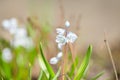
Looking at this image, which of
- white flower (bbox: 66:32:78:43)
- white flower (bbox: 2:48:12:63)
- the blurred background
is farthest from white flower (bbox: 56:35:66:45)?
white flower (bbox: 2:48:12:63)

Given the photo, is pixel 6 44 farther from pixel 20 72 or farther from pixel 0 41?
pixel 20 72

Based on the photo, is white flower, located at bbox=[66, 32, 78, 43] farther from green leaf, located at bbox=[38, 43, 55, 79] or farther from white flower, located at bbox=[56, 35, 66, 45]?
green leaf, located at bbox=[38, 43, 55, 79]

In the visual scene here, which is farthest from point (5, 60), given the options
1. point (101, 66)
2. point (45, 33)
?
point (101, 66)

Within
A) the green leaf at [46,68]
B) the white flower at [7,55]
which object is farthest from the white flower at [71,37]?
the white flower at [7,55]

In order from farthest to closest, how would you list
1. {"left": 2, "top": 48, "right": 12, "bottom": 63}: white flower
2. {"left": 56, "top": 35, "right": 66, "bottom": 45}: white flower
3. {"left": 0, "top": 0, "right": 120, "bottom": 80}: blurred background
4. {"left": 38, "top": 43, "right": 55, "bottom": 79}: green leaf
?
1. {"left": 0, "top": 0, "right": 120, "bottom": 80}: blurred background
2. {"left": 2, "top": 48, "right": 12, "bottom": 63}: white flower
3. {"left": 38, "top": 43, "right": 55, "bottom": 79}: green leaf
4. {"left": 56, "top": 35, "right": 66, "bottom": 45}: white flower

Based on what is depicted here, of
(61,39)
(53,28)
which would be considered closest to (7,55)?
(53,28)

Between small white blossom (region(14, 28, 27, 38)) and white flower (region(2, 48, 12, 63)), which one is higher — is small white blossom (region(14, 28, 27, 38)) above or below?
above

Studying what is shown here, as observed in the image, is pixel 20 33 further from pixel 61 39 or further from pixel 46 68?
pixel 61 39

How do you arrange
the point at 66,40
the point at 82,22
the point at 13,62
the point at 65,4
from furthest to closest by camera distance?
the point at 65,4 < the point at 82,22 < the point at 13,62 < the point at 66,40
